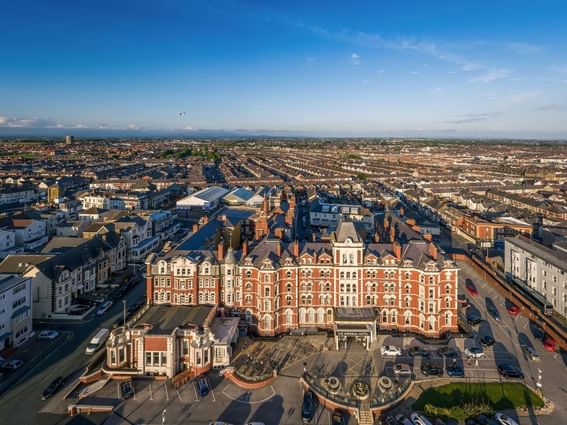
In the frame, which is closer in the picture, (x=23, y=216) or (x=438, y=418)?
(x=438, y=418)

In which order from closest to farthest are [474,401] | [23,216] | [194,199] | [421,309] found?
[474,401], [421,309], [23,216], [194,199]

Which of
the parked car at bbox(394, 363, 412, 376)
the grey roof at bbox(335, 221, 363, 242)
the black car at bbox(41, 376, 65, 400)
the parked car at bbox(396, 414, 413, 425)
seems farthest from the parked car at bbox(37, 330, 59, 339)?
the parked car at bbox(396, 414, 413, 425)

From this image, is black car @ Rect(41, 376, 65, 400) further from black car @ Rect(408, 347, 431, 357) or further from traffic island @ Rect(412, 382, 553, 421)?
black car @ Rect(408, 347, 431, 357)

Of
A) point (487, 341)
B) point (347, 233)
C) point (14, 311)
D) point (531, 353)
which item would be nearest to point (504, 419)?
point (531, 353)

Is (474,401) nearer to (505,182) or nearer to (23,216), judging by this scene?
(23,216)

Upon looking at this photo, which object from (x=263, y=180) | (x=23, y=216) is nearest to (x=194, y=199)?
(x=23, y=216)

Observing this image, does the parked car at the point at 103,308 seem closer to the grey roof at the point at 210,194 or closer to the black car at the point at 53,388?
the black car at the point at 53,388
